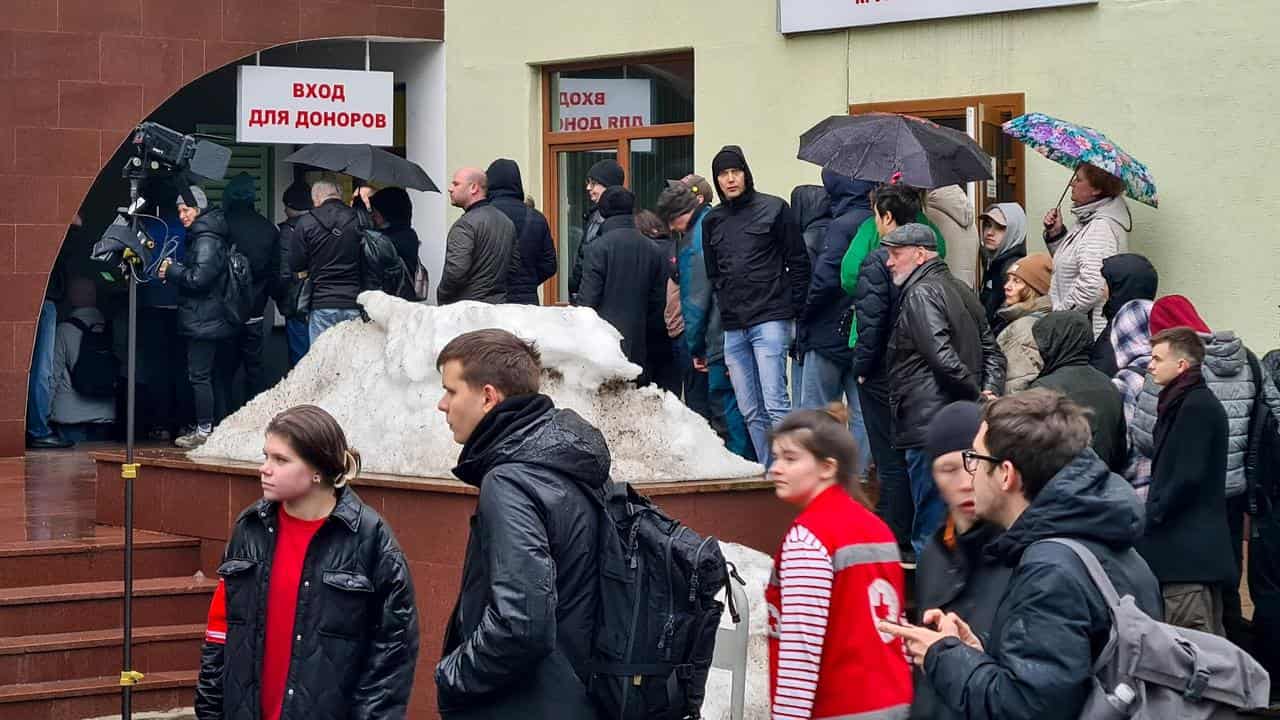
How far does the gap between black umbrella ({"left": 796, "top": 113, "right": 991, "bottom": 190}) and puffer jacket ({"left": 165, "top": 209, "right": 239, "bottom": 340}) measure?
5883 millimetres

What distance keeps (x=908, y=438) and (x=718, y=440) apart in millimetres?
1419

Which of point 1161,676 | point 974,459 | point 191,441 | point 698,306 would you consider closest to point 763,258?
point 698,306

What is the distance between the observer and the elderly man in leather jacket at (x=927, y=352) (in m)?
8.13

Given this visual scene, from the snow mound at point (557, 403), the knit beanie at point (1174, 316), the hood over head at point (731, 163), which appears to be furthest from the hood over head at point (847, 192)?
the knit beanie at point (1174, 316)

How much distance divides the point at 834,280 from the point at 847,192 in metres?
0.54

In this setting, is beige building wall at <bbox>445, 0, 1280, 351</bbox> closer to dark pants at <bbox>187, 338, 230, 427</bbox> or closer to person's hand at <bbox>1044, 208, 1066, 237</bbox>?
person's hand at <bbox>1044, 208, 1066, 237</bbox>

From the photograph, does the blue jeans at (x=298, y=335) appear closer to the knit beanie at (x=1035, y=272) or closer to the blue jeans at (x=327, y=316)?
the blue jeans at (x=327, y=316)

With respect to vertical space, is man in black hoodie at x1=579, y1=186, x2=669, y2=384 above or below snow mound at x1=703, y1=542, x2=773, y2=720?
above

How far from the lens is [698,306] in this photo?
423 inches

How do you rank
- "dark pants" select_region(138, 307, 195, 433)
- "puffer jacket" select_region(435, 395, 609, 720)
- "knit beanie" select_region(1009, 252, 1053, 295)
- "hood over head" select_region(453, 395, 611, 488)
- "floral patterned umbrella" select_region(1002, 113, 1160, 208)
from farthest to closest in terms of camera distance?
"dark pants" select_region(138, 307, 195, 433) → "floral patterned umbrella" select_region(1002, 113, 1160, 208) → "knit beanie" select_region(1009, 252, 1053, 295) → "hood over head" select_region(453, 395, 611, 488) → "puffer jacket" select_region(435, 395, 609, 720)

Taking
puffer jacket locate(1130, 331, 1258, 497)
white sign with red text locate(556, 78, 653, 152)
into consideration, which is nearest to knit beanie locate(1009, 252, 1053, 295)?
puffer jacket locate(1130, 331, 1258, 497)

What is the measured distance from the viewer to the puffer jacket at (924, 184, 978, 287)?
984 centimetres

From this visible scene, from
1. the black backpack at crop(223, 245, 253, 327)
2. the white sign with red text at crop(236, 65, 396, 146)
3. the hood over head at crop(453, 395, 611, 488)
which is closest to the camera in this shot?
the hood over head at crop(453, 395, 611, 488)

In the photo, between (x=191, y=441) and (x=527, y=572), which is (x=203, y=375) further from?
(x=527, y=572)
